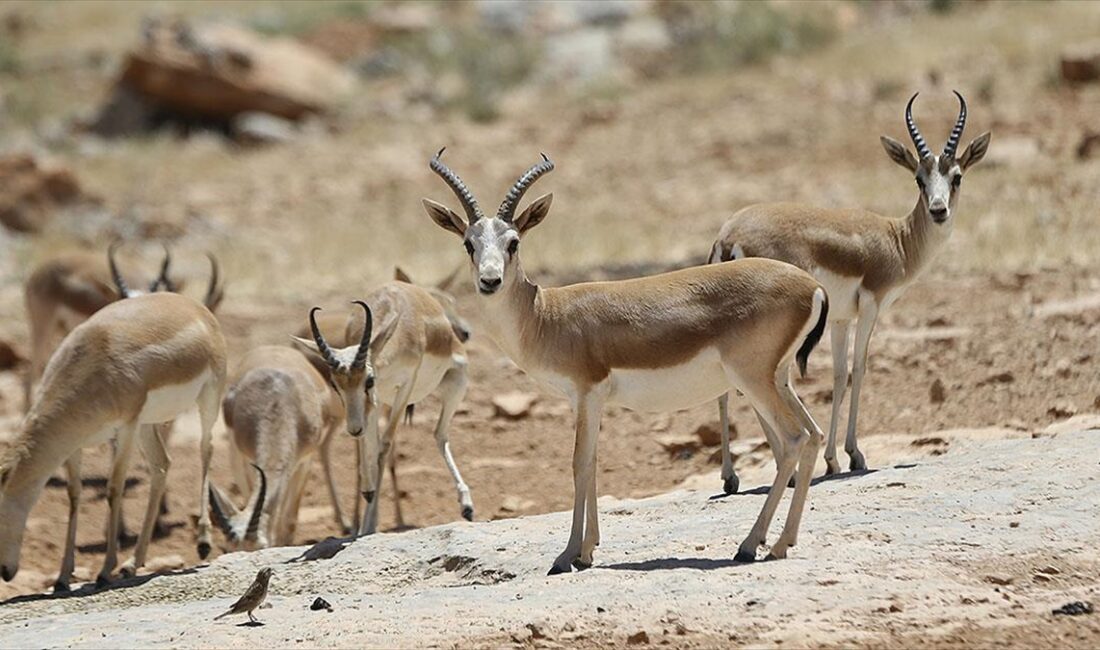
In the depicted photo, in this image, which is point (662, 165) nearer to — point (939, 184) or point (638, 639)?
point (939, 184)

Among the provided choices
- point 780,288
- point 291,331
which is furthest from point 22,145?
point 780,288

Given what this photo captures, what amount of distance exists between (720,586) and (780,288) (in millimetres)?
1765

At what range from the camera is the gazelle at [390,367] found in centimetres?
1123

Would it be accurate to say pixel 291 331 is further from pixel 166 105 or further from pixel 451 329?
pixel 166 105

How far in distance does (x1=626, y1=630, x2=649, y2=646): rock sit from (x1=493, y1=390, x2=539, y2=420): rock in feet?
26.3

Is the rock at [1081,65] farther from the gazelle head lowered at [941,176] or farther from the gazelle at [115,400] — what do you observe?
the gazelle at [115,400]

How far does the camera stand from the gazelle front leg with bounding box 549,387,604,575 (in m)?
9.24

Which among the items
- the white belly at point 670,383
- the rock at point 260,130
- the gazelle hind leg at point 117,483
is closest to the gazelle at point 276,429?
the gazelle hind leg at point 117,483

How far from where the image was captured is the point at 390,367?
12.2 m

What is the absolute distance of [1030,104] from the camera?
27.4 m

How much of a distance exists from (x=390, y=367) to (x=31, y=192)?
17066mm

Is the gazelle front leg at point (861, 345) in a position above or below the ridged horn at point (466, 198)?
below

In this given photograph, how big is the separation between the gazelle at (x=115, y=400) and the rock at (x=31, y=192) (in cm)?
1619

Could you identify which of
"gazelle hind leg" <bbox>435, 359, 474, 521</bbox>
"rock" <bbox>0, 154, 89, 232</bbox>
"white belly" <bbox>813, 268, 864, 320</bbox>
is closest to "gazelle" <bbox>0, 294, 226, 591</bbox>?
"gazelle hind leg" <bbox>435, 359, 474, 521</bbox>
